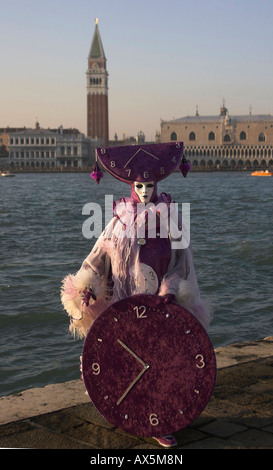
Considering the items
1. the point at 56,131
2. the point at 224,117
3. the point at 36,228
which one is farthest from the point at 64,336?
the point at 56,131

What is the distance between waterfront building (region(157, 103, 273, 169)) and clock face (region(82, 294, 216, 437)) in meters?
80.5

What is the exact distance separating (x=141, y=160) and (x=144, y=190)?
4.6 inches

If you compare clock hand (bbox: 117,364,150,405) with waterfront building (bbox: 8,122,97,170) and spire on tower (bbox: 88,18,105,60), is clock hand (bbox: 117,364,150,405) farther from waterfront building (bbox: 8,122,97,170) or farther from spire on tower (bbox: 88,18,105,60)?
spire on tower (bbox: 88,18,105,60)

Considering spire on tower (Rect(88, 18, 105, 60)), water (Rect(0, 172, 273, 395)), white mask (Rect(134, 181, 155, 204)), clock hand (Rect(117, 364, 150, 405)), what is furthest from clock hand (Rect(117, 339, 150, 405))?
spire on tower (Rect(88, 18, 105, 60))

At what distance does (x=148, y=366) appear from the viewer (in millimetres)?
2588

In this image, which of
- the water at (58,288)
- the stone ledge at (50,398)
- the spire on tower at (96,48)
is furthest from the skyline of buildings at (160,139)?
the stone ledge at (50,398)

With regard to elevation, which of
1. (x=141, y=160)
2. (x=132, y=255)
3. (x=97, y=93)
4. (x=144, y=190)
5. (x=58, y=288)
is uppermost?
(x=97, y=93)

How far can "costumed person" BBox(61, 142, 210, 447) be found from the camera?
→ 279 cm

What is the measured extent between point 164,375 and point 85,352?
293 millimetres

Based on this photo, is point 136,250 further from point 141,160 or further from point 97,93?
point 97,93

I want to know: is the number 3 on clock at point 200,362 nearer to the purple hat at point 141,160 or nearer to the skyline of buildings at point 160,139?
the purple hat at point 141,160

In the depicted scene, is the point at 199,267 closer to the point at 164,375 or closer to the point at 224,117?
the point at 164,375

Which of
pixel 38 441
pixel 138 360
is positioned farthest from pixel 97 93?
pixel 38 441

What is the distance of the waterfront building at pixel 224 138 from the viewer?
83.1 metres
